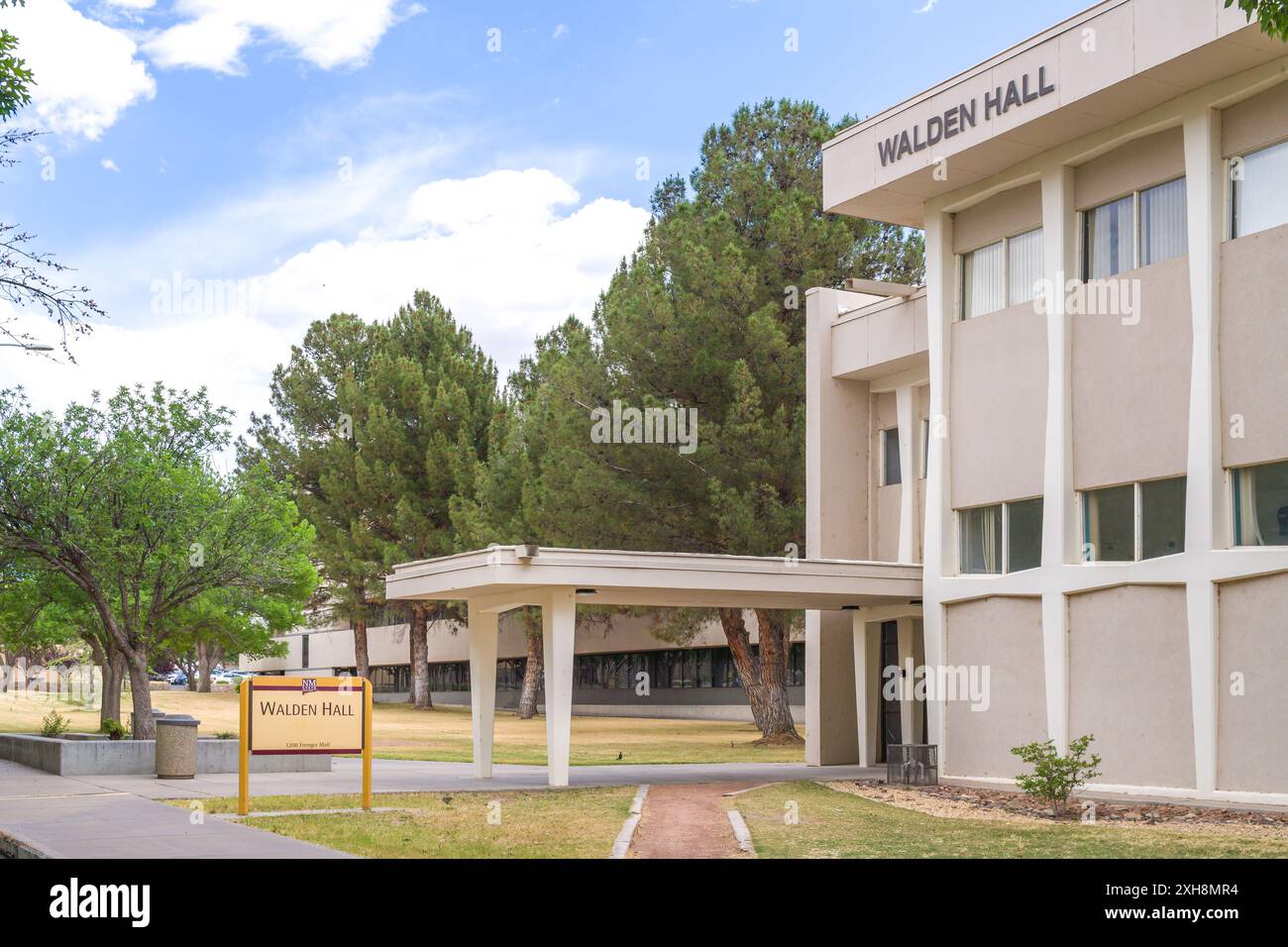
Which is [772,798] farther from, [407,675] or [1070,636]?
[407,675]

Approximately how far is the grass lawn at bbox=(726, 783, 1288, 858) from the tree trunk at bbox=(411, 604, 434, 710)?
156 feet

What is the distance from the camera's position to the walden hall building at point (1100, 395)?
18203 millimetres

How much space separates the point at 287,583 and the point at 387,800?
17.3m

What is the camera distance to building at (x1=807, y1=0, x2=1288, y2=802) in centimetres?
1819

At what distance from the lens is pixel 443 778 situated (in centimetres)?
2364

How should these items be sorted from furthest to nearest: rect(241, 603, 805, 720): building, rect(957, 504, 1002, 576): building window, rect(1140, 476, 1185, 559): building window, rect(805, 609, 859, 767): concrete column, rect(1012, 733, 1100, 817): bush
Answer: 1. rect(241, 603, 805, 720): building
2. rect(805, 609, 859, 767): concrete column
3. rect(957, 504, 1002, 576): building window
4. rect(1140, 476, 1185, 559): building window
5. rect(1012, 733, 1100, 817): bush

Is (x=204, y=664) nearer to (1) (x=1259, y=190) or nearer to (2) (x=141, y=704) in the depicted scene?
(2) (x=141, y=704)

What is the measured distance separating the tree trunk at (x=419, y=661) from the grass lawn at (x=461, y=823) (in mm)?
44929

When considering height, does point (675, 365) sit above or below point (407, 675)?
above

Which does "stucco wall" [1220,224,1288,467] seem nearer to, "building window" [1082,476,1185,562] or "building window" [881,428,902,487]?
"building window" [1082,476,1185,562]

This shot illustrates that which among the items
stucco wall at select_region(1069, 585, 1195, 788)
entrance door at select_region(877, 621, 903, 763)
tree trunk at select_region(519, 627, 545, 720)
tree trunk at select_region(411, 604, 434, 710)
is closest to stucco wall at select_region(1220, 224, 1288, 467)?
stucco wall at select_region(1069, 585, 1195, 788)

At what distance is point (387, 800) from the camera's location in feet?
59.8

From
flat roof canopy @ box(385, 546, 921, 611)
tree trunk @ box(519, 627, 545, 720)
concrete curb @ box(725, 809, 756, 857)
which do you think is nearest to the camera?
concrete curb @ box(725, 809, 756, 857)
